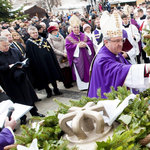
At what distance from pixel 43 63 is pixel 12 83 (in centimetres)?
135

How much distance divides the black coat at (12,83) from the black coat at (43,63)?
2.99 feet

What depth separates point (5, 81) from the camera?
12.0ft

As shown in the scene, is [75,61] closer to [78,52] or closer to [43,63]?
[78,52]

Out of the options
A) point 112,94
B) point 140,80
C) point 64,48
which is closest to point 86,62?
point 64,48

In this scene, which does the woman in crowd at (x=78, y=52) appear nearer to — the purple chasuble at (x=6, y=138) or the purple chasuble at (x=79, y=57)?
the purple chasuble at (x=79, y=57)

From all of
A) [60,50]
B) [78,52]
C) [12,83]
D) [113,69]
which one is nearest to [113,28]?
[113,69]

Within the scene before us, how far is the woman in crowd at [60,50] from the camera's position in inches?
209

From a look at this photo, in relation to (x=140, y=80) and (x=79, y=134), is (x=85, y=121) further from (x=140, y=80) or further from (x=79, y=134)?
(x=140, y=80)

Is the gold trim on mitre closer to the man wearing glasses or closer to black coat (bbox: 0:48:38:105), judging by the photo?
black coat (bbox: 0:48:38:105)

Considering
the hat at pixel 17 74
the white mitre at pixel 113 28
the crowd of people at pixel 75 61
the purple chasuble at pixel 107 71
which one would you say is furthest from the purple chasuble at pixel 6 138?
the hat at pixel 17 74

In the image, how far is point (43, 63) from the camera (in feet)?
16.0

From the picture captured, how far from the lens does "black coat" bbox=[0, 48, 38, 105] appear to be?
3598 mm

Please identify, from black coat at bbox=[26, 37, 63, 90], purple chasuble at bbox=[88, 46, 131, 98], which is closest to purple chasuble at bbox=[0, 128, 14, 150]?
purple chasuble at bbox=[88, 46, 131, 98]

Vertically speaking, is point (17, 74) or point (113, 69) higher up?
point (113, 69)
